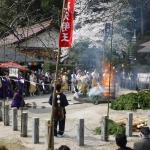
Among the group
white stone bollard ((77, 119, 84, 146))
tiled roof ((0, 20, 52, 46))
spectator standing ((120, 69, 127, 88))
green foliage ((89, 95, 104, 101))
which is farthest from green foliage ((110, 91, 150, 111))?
spectator standing ((120, 69, 127, 88))

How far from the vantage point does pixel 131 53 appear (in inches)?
1387

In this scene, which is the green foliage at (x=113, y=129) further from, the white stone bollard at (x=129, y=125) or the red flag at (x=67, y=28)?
the red flag at (x=67, y=28)

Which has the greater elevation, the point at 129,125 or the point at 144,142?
the point at 144,142

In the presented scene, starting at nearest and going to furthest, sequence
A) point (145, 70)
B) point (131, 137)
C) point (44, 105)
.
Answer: point (131, 137), point (44, 105), point (145, 70)

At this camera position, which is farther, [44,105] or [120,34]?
[120,34]

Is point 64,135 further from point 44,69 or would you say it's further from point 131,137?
point 44,69

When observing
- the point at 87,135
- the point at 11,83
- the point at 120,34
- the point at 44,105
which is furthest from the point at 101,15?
the point at 87,135

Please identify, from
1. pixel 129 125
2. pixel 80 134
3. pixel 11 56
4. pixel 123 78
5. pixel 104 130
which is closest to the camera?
pixel 80 134

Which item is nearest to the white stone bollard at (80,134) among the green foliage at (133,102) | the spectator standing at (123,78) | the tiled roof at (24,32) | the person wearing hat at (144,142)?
the tiled roof at (24,32)

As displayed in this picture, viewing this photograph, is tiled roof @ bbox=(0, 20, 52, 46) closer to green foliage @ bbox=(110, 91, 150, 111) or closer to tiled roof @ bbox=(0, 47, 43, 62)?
green foliage @ bbox=(110, 91, 150, 111)

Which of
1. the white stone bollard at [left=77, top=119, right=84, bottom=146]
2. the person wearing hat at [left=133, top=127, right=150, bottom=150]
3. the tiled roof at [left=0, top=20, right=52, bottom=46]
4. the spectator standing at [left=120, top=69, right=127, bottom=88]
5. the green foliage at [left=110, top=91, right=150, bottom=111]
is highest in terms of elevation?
the tiled roof at [left=0, top=20, right=52, bottom=46]

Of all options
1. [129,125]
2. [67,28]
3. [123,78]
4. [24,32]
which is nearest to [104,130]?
[129,125]

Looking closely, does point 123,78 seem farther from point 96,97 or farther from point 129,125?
point 129,125

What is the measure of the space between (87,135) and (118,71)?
20.9m
